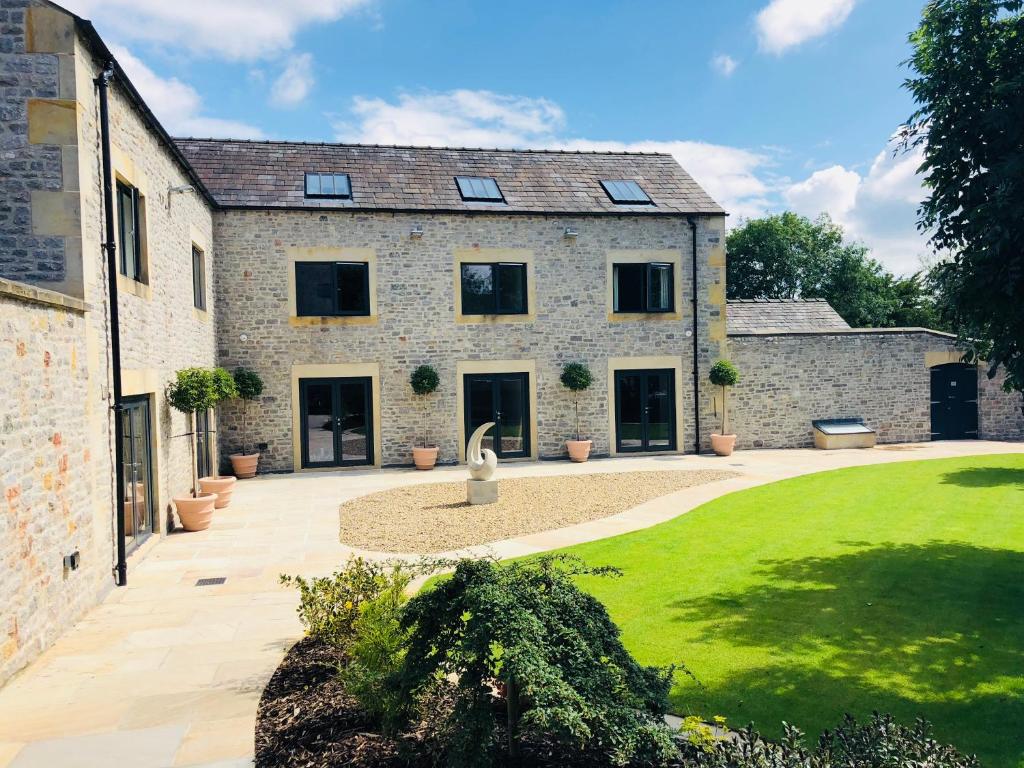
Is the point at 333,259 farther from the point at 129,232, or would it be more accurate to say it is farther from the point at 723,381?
the point at 723,381

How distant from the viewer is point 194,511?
399 inches

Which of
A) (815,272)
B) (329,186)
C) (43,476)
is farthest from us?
(815,272)

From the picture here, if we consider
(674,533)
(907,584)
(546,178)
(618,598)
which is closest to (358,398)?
(546,178)

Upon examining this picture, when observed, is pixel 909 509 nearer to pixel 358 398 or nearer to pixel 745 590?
pixel 745 590

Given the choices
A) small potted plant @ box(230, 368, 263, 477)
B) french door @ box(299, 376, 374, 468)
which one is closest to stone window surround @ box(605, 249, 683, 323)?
french door @ box(299, 376, 374, 468)

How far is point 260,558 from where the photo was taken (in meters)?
8.64

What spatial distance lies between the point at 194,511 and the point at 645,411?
11339mm

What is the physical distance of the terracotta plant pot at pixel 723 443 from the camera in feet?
57.7

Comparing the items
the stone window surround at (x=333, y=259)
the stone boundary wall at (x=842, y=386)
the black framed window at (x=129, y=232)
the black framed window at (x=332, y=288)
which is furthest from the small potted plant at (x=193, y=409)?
the stone boundary wall at (x=842, y=386)

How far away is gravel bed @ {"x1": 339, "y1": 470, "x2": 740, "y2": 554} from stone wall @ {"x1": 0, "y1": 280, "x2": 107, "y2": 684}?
3.35 m

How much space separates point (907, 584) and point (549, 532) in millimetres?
4478

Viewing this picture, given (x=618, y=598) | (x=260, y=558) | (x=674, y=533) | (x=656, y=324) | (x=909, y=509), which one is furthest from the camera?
(x=656, y=324)

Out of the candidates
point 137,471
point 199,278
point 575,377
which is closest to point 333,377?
point 199,278

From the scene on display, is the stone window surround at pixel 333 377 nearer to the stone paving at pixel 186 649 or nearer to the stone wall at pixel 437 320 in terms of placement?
the stone wall at pixel 437 320
